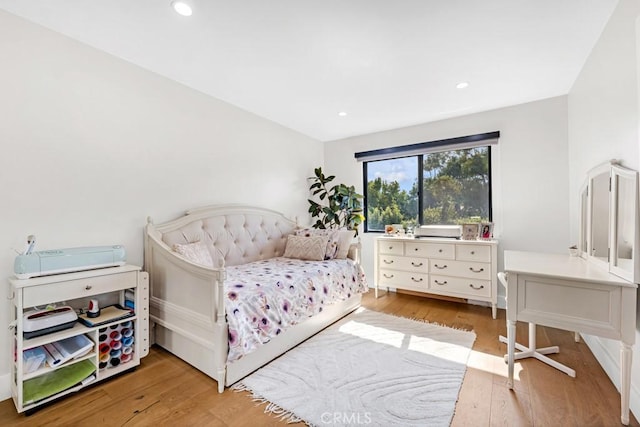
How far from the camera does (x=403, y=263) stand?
339 centimetres

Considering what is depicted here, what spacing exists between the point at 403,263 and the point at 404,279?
0.20 m

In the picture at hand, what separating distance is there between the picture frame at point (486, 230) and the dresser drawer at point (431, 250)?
1.13 feet

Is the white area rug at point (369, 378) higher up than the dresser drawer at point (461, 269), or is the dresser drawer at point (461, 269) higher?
the dresser drawer at point (461, 269)

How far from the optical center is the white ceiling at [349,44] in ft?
5.36

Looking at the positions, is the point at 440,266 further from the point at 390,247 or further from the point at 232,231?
the point at 232,231

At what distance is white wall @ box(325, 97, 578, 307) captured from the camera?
2867mm

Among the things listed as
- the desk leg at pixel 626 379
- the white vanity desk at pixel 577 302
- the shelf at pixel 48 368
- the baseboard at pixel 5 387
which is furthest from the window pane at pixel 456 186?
the baseboard at pixel 5 387

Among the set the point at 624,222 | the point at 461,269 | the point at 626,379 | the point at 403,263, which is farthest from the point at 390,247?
the point at 626,379

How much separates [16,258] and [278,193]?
8.27 feet

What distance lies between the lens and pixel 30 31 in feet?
5.78


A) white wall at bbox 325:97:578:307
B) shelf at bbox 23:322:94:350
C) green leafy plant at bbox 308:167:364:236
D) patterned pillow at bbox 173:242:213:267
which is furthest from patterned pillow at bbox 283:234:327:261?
white wall at bbox 325:97:578:307

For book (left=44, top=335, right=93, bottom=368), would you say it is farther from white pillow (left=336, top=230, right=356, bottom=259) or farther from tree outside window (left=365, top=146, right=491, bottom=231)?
tree outside window (left=365, top=146, right=491, bottom=231)

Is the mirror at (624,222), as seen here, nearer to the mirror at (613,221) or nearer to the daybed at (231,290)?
the mirror at (613,221)

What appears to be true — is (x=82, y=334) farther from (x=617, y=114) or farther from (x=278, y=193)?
(x=617, y=114)
